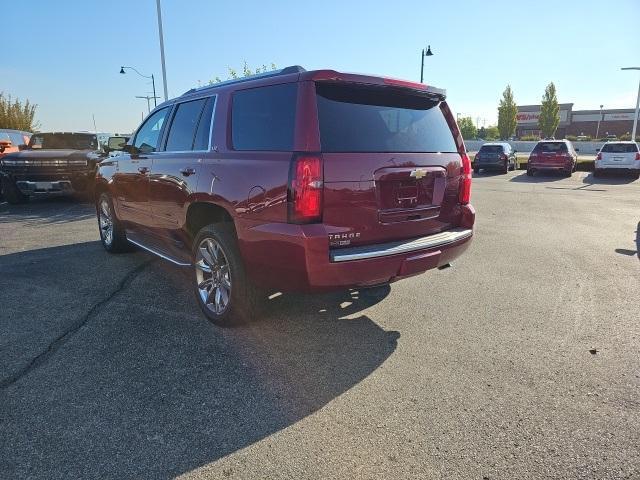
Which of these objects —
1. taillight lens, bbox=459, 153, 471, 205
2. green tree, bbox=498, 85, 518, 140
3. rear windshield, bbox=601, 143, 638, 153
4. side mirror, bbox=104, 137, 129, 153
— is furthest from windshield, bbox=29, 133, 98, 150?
green tree, bbox=498, 85, 518, 140

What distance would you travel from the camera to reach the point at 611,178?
20.4 m

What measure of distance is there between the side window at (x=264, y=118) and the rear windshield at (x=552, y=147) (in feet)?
68.2

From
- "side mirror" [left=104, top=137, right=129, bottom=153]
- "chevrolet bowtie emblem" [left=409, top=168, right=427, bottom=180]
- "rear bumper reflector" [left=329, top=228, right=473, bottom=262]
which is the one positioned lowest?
"rear bumper reflector" [left=329, top=228, right=473, bottom=262]

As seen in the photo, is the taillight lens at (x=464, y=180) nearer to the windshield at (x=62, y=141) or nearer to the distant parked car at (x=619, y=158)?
the windshield at (x=62, y=141)

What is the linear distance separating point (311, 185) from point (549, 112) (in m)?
84.6

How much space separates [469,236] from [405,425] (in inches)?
81.4

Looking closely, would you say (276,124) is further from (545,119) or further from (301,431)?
(545,119)

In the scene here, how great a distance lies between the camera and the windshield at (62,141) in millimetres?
12484

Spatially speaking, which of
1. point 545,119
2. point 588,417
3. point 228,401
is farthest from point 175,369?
point 545,119

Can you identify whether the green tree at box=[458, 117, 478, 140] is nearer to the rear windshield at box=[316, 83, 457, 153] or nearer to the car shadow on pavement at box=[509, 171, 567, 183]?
the car shadow on pavement at box=[509, 171, 567, 183]

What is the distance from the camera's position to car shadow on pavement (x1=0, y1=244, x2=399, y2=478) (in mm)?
2416

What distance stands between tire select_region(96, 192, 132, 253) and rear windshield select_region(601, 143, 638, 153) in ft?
67.7

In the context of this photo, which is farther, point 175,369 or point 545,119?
point 545,119

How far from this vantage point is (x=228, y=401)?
2883 mm
